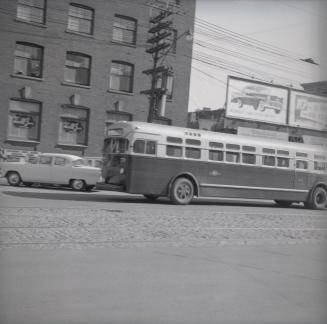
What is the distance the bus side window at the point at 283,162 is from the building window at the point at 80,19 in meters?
15.4

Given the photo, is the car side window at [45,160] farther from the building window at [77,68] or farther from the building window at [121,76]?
the building window at [121,76]

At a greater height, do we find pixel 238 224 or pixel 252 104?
pixel 252 104

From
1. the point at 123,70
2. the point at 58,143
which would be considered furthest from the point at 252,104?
the point at 58,143

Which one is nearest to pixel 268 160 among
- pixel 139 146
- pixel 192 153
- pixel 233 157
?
pixel 233 157

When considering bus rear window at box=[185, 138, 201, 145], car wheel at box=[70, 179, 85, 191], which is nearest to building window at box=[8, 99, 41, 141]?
car wheel at box=[70, 179, 85, 191]

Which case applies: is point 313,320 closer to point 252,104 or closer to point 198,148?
point 198,148

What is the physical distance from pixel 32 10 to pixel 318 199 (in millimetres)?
18210

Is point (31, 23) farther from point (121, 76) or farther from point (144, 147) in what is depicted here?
point (144, 147)

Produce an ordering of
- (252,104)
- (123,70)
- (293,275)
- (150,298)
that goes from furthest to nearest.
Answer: (252,104)
(123,70)
(293,275)
(150,298)

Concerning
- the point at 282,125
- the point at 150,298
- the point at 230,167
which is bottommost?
the point at 150,298

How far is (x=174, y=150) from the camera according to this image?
16.3 meters

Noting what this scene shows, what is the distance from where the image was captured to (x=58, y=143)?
27.8m

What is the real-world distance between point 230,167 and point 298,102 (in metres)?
23.0

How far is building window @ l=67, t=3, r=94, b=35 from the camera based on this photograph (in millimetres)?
27884
